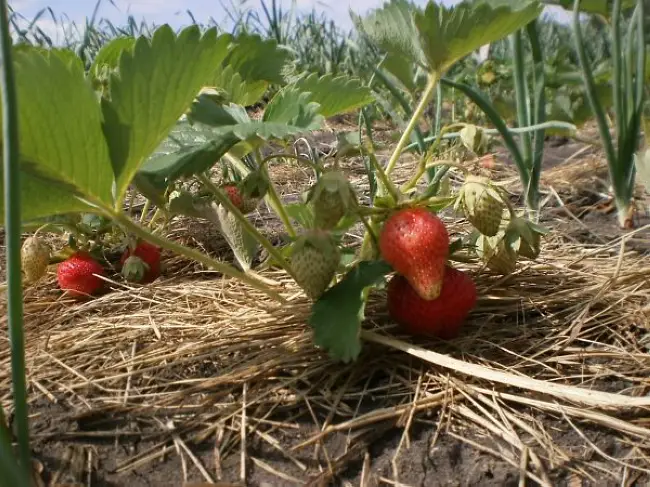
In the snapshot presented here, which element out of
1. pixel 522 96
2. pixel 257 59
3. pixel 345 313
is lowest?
pixel 345 313

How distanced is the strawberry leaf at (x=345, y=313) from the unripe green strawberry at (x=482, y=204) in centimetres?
13

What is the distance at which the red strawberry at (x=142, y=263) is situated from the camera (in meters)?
1.17

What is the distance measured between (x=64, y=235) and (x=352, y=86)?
0.83m

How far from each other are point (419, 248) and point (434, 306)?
0.11 metres

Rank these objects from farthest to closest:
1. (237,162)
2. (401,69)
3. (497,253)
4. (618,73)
A: (618,73) → (401,69) → (237,162) → (497,253)

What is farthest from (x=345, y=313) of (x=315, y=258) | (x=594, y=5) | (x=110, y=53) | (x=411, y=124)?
(x=594, y=5)

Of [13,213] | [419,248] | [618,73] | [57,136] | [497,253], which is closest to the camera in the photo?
[13,213]

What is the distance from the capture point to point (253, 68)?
108 cm

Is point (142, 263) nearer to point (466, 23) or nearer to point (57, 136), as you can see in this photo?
point (57, 136)

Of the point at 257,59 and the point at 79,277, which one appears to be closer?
the point at 257,59

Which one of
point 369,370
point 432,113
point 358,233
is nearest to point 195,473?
point 369,370

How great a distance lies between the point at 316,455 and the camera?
27.9 inches

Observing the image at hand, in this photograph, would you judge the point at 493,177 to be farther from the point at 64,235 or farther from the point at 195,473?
the point at 195,473

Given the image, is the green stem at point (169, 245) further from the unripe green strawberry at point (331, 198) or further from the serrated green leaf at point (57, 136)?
the unripe green strawberry at point (331, 198)
